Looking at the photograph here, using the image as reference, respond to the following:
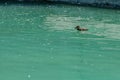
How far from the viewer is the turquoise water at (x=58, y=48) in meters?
11.3

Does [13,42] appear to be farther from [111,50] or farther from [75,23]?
[75,23]

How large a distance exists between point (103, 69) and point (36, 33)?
723 centimetres

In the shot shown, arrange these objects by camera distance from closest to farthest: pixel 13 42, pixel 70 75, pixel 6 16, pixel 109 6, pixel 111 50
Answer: pixel 70 75 → pixel 111 50 → pixel 13 42 → pixel 6 16 → pixel 109 6

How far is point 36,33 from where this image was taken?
18750mm

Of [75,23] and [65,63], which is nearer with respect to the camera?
[65,63]

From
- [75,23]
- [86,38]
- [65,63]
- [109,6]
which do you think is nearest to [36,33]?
[86,38]

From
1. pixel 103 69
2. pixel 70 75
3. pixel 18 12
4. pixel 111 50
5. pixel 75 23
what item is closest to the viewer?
pixel 70 75

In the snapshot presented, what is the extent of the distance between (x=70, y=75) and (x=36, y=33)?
780 centimetres

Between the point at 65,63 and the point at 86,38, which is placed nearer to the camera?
the point at 65,63

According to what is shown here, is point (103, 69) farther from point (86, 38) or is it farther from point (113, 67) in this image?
point (86, 38)

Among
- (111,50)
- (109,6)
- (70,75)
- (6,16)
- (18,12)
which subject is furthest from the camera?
(109,6)

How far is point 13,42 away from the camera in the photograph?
1612 centimetres

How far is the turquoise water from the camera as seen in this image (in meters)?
11.3

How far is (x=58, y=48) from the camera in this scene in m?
15.2
